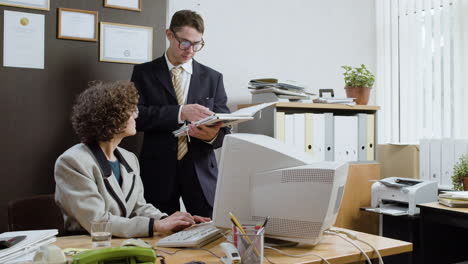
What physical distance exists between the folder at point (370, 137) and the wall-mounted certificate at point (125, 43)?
69.3 inches

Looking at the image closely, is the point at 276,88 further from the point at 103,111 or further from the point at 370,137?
the point at 103,111

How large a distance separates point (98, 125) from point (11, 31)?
109cm

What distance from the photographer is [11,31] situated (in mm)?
2643

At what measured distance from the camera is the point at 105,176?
6.04 feet

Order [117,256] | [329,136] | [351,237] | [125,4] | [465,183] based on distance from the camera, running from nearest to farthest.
Result: [117,256] → [351,237] → [125,4] → [465,183] → [329,136]

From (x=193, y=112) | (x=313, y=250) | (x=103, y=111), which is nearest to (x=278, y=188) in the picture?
(x=313, y=250)

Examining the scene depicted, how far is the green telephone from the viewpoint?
3.96 ft

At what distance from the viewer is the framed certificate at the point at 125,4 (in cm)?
290

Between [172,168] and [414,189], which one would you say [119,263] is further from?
[414,189]

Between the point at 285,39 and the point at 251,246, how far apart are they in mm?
2755

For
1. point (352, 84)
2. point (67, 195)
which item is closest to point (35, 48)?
point (67, 195)

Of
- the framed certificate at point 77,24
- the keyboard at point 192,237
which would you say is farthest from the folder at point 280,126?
the keyboard at point 192,237

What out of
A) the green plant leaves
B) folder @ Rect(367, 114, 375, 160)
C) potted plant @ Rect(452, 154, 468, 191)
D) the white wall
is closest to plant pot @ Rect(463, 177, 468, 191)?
potted plant @ Rect(452, 154, 468, 191)

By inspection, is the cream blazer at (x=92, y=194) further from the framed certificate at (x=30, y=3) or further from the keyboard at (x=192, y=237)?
the framed certificate at (x=30, y=3)
